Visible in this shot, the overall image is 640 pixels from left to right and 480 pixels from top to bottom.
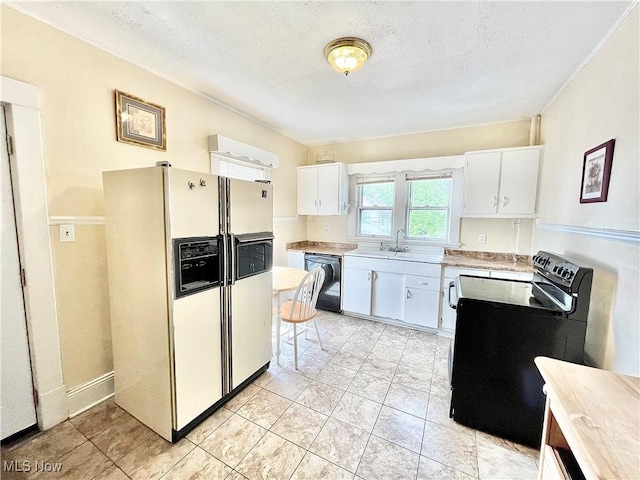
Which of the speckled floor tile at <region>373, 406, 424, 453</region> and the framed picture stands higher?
the framed picture

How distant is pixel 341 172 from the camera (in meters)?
3.76

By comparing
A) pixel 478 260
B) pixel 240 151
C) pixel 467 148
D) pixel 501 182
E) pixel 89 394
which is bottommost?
pixel 89 394

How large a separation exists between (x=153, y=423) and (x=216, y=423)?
379 mm

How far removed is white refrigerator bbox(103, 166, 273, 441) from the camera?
1513 millimetres

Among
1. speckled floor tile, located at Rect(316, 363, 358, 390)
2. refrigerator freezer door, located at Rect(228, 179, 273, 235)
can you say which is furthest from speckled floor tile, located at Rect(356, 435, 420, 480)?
refrigerator freezer door, located at Rect(228, 179, 273, 235)

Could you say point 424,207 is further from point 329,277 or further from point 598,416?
point 598,416

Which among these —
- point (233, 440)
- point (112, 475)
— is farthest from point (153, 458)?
point (233, 440)

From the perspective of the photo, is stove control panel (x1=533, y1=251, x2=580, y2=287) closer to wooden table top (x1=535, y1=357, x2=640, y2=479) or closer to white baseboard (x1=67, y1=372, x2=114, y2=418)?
wooden table top (x1=535, y1=357, x2=640, y2=479)

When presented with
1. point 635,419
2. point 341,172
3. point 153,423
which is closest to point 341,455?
point 153,423

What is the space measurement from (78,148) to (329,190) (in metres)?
2.73

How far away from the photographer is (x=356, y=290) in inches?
136

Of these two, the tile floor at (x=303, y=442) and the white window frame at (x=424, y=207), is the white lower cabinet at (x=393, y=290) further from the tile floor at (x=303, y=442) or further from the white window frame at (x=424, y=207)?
the tile floor at (x=303, y=442)

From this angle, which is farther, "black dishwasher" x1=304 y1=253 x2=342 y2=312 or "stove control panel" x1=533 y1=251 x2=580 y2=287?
"black dishwasher" x1=304 y1=253 x2=342 y2=312

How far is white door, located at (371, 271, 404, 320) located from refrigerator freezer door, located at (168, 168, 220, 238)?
2203mm
